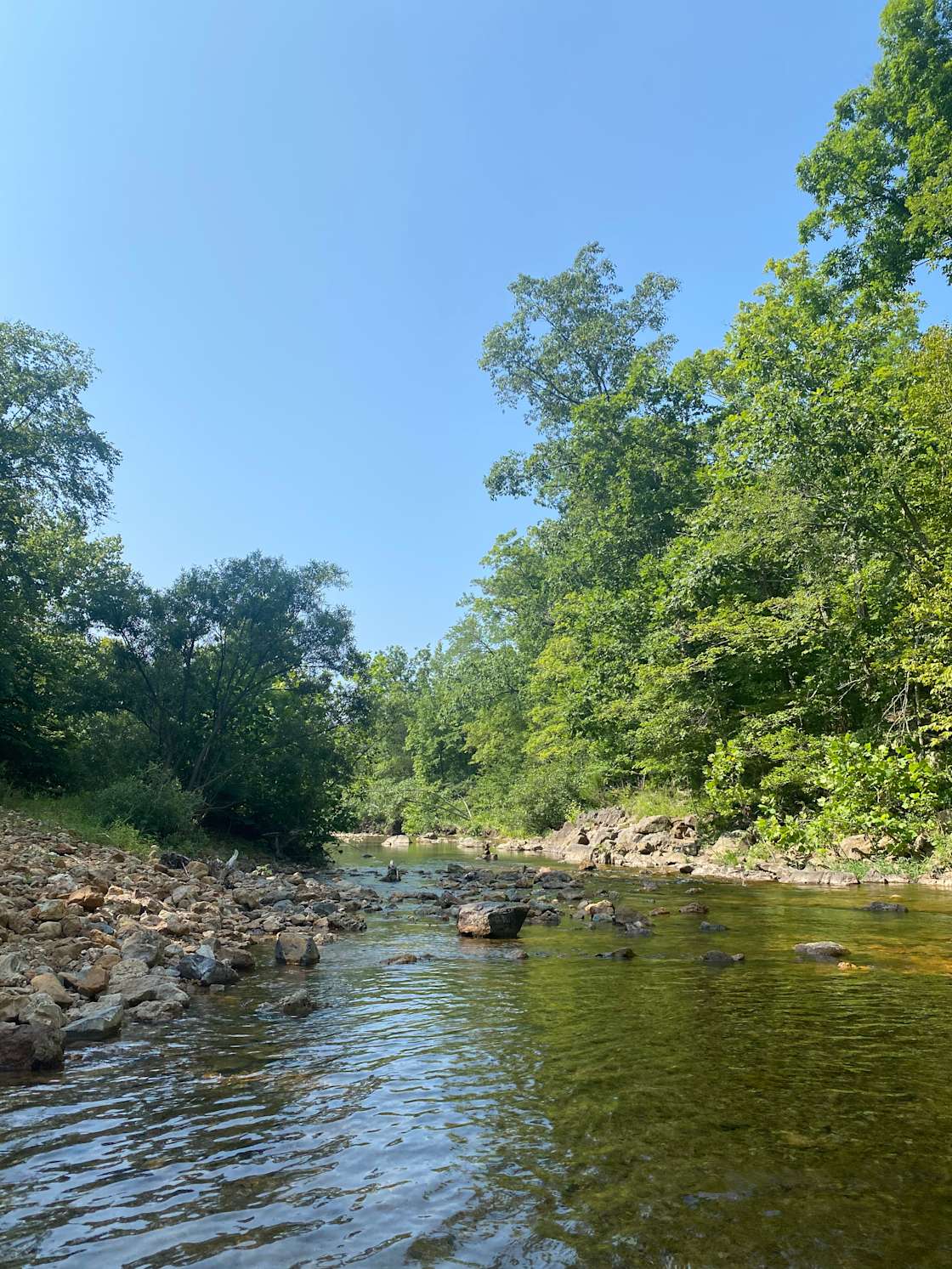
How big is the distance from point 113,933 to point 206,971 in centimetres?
154

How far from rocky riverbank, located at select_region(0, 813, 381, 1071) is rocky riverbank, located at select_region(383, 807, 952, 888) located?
33.6ft

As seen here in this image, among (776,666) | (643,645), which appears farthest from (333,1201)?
(643,645)

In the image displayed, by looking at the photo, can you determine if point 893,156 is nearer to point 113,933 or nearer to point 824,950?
point 824,950

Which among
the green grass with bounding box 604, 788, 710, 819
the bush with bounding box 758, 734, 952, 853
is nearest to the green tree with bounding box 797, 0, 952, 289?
the bush with bounding box 758, 734, 952, 853

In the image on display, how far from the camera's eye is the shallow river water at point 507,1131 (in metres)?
3.41

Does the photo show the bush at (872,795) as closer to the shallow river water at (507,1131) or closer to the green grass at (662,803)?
the shallow river water at (507,1131)

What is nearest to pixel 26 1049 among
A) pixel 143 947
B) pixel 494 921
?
pixel 143 947

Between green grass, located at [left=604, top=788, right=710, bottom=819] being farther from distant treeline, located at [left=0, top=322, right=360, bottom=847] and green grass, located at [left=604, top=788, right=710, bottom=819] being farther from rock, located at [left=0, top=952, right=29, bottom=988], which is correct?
rock, located at [left=0, top=952, right=29, bottom=988]

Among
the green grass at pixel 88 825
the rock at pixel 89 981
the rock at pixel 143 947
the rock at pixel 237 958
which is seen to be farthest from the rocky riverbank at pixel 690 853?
the rock at pixel 89 981

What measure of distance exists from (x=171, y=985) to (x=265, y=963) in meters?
2.43

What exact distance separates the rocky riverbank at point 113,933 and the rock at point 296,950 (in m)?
0.02

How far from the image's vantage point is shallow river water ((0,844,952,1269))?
3406 mm

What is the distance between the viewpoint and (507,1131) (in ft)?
15.3

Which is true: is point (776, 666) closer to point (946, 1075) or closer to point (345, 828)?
point (345, 828)
